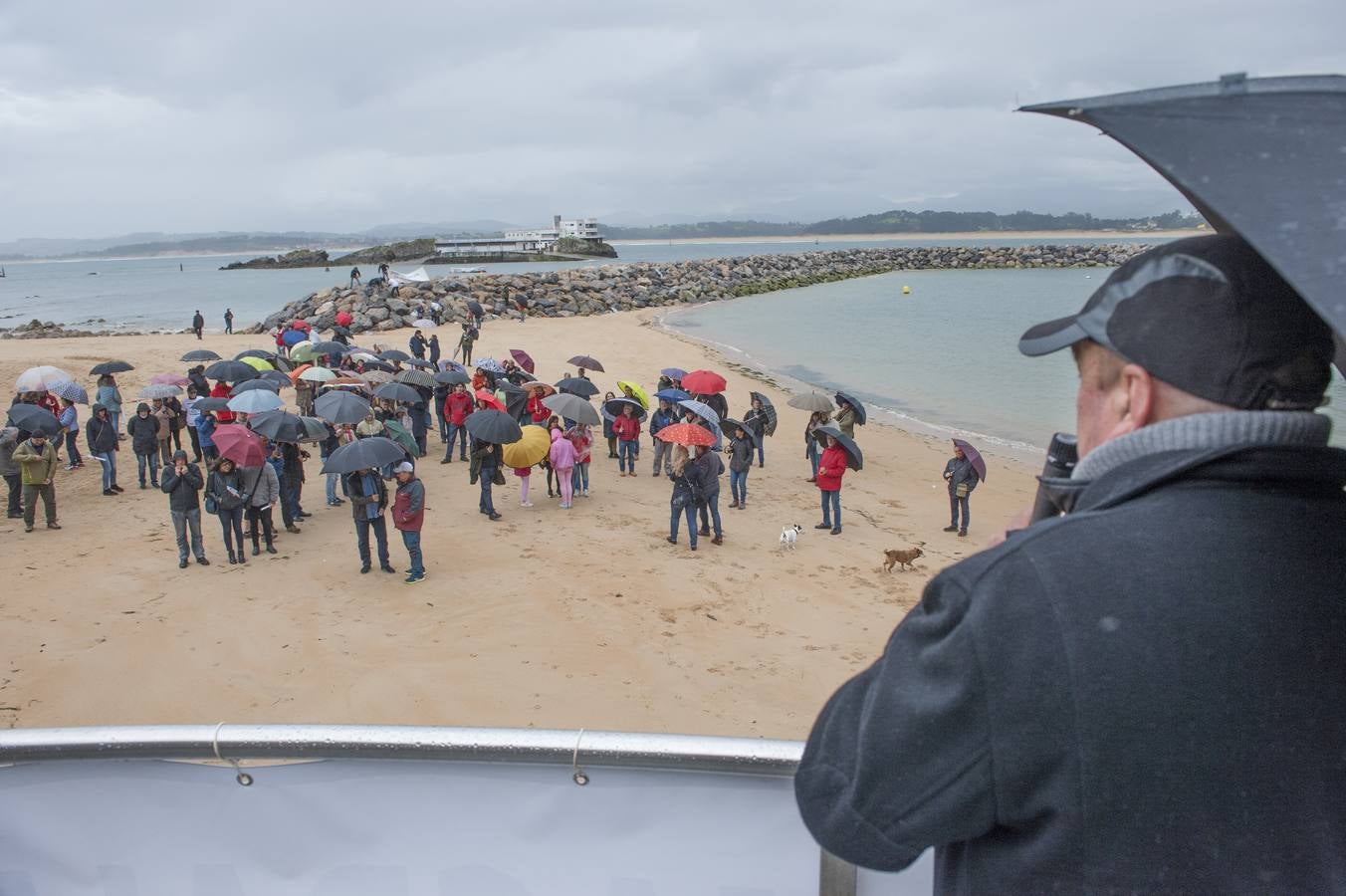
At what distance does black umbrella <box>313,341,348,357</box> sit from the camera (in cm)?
2155

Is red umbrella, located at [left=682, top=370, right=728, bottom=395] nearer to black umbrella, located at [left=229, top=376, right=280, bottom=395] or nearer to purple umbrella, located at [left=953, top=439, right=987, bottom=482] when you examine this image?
purple umbrella, located at [left=953, top=439, right=987, bottom=482]

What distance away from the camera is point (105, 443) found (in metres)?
13.7

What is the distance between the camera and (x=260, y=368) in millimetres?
18969

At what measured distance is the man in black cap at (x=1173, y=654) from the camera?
3.74 feet

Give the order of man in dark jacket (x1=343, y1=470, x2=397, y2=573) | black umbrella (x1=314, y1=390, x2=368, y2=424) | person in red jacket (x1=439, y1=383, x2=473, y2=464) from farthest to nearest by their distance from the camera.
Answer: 1. person in red jacket (x1=439, y1=383, x2=473, y2=464)
2. black umbrella (x1=314, y1=390, x2=368, y2=424)
3. man in dark jacket (x1=343, y1=470, x2=397, y2=573)

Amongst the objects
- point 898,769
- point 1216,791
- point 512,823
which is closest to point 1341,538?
point 1216,791

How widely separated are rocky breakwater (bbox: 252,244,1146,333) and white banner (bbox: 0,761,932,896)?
14.7m

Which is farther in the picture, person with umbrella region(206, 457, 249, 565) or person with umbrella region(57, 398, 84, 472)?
person with umbrella region(57, 398, 84, 472)

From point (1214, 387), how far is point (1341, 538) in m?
0.27

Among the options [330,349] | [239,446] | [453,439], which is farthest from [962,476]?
[330,349]

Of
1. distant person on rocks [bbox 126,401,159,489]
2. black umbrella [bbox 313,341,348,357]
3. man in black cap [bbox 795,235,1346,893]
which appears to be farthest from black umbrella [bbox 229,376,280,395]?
man in black cap [bbox 795,235,1346,893]

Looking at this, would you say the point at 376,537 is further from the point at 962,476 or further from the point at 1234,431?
the point at 1234,431

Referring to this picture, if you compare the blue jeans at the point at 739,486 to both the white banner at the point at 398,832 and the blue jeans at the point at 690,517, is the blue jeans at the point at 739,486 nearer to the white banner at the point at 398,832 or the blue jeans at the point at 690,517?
the blue jeans at the point at 690,517

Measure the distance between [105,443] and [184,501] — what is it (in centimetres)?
416
